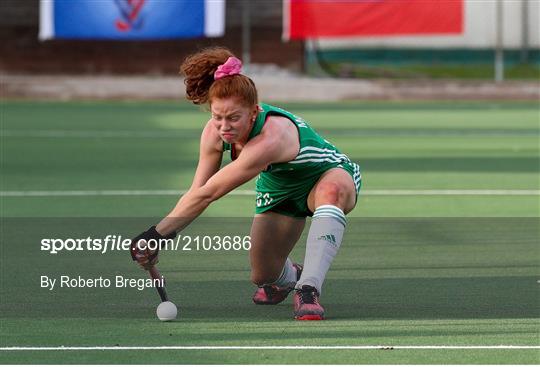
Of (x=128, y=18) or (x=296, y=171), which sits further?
(x=128, y=18)

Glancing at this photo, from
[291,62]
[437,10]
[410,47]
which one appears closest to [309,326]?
[437,10]

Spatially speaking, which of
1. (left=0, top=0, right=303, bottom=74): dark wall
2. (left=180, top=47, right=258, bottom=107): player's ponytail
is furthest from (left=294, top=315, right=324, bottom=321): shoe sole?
(left=0, top=0, right=303, bottom=74): dark wall

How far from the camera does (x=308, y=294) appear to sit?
697 cm

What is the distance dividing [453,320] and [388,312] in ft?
1.22

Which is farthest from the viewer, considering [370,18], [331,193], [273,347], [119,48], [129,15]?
[119,48]

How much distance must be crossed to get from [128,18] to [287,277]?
16866 millimetres

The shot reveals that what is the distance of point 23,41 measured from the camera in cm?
2652

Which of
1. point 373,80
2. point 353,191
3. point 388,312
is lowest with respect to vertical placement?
point 373,80

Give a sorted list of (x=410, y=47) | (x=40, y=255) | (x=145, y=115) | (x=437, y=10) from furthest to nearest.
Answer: (x=410, y=47) < (x=437, y=10) < (x=145, y=115) < (x=40, y=255)

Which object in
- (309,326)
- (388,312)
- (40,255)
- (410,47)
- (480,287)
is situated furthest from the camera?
(410,47)

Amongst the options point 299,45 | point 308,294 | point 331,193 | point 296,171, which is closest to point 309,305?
point 308,294

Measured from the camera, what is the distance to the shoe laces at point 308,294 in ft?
22.9

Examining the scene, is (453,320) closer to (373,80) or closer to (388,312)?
(388,312)

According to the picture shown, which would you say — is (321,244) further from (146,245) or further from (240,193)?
(240,193)
